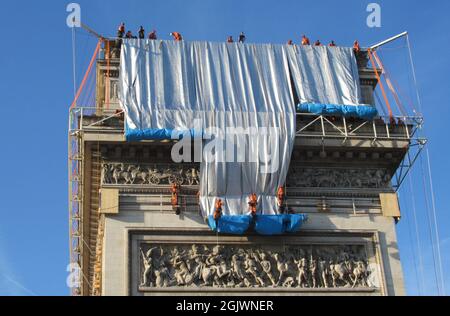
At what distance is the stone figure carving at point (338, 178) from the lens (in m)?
34.8

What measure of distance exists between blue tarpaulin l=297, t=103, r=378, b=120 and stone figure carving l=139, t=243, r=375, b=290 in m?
5.09

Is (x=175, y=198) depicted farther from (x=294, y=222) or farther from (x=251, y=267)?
(x=294, y=222)

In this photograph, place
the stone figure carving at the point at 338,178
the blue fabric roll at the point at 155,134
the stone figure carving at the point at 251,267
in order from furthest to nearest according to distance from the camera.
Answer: the stone figure carving at the point at 338,178, the blue fabric roll at the point at 155,134, the stone figure carving at the point at 251,267

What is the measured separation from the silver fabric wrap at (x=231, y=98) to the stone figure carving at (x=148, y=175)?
80 centimetres

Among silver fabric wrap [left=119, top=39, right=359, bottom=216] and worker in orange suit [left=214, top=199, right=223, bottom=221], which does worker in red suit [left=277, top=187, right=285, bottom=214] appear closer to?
silver fabric wrap [left=119, top=39, right=359, bottom=216]

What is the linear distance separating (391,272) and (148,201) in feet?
29.1

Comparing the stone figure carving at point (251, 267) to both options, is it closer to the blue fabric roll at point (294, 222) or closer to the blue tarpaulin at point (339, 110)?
the blue fabric roll at point (294, 222)

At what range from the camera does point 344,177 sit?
35062 mm

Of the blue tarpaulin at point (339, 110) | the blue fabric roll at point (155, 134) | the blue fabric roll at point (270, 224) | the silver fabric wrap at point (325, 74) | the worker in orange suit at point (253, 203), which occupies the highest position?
the silver fabric wrap at point (325, 74)

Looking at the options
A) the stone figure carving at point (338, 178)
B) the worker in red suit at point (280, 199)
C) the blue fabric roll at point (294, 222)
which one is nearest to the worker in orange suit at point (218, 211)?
the worker in red suit at point (280, 199)

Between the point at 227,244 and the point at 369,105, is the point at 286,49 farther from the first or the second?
the point at 227,244

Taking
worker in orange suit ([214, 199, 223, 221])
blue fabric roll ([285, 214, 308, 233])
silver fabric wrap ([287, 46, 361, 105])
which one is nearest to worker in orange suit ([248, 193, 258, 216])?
worker in orange suit ([214, 199, 223, 221])
